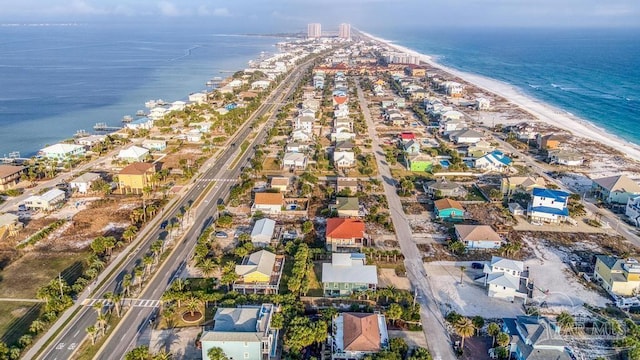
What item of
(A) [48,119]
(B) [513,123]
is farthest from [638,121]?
(A) [48,119]

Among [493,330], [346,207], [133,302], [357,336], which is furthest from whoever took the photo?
[346,207]

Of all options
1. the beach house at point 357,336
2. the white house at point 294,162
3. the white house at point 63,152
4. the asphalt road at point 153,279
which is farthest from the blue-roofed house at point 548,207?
the white house at point 63,152

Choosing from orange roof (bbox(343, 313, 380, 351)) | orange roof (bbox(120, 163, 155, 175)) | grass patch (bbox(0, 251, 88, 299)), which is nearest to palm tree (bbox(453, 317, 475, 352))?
orange roof (bbox(343, 313, 380, 351))

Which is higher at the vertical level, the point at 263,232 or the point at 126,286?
the point at 263,232

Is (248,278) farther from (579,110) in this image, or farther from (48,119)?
(579,110)

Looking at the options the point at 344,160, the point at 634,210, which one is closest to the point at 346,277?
the point at 344,160

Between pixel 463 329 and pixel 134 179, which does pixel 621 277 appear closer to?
pixel 463 329
